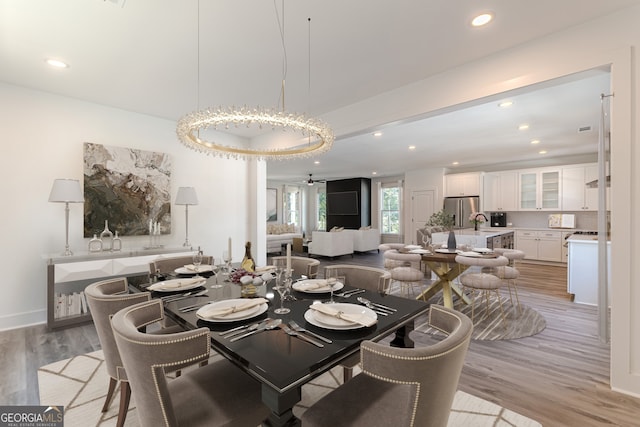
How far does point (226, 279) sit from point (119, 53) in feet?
7.65

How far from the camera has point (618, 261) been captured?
214 cm

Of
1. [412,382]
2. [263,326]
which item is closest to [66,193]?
[263,326]

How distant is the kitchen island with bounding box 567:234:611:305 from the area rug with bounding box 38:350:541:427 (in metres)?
3.50

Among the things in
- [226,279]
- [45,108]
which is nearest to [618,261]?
[226,279]

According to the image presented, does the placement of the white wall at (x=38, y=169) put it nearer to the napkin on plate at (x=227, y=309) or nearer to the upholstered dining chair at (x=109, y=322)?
the upholstered dining chair at (x=109, y=322)

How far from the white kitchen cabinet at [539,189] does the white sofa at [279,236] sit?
6642 mm

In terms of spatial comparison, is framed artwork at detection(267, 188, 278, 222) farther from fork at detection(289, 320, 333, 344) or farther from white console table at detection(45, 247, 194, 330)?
fork at detection(289, 320, 333, 344)

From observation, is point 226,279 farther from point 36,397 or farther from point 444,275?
point 444,275

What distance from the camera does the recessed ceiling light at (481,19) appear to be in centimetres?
217

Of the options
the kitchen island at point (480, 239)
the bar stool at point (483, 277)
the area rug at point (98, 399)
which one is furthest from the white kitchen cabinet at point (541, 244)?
the area rug at point (98, 399)

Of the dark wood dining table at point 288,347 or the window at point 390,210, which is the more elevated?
the window at point 390,210

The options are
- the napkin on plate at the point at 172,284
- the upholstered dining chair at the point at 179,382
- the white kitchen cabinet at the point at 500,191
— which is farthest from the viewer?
the white kitchen cabinet at the point at 500,191

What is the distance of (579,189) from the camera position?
6.87 m

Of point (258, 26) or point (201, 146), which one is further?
point (201, 146)
